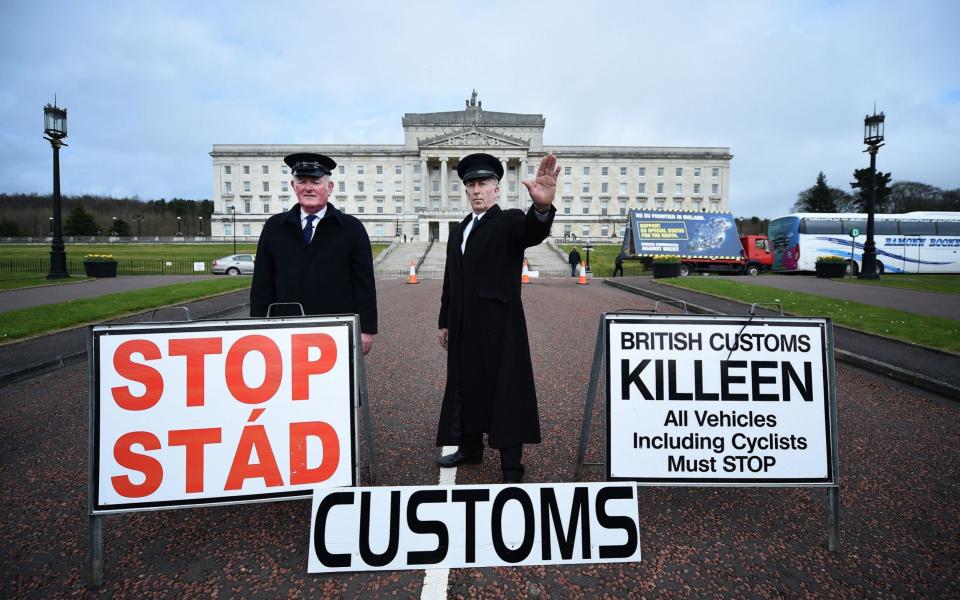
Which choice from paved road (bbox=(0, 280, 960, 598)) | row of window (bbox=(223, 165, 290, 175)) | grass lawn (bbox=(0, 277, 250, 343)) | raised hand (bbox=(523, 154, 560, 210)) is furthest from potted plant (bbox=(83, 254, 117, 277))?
row of window (bbox=(223, 165, 290, 175))

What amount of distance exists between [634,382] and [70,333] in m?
10.0

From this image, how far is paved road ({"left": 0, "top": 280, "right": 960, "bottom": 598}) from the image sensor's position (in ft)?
7.80

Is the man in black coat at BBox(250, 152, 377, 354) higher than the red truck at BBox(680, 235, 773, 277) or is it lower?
lower

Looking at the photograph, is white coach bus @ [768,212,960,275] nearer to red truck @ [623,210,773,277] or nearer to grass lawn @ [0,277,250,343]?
red truck @ [623,210,773,277]

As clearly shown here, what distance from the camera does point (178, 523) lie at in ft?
9.85

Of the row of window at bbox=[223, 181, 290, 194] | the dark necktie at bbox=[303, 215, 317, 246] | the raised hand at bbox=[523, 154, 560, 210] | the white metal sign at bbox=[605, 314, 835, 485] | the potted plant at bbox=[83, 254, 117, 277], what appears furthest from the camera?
the row of window at bbox=[223, 181, 290, 194]

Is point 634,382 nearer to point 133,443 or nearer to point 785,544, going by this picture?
point 785,544

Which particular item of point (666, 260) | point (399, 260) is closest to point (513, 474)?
point (666, 260)

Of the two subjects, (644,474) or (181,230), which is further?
(181,230)

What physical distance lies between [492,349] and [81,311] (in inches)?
470

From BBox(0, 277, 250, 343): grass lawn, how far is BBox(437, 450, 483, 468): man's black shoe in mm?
A: 8592

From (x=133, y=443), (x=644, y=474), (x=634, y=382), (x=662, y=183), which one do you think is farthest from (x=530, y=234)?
(x=662, y=183)

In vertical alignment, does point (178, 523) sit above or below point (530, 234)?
below

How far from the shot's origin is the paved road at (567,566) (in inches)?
93.6
